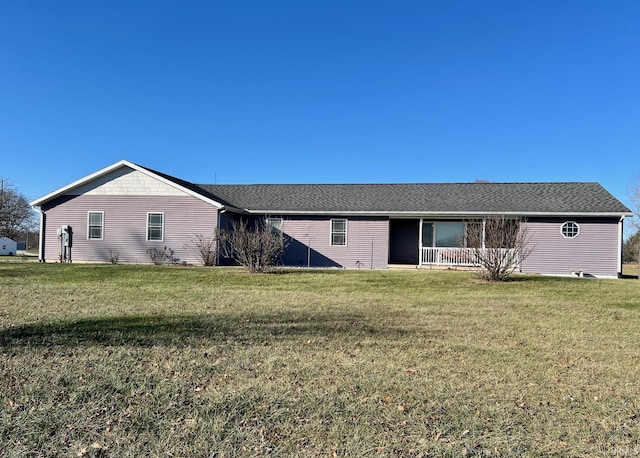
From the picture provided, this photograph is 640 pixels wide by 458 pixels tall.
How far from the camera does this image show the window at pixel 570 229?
17984mm

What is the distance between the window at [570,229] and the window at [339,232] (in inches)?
336

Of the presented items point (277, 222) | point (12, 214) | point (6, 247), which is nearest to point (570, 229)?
point (277, 222)

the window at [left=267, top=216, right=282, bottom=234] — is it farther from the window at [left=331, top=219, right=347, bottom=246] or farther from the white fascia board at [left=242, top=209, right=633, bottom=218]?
the window at [left=331, top=219, right=347, bottom=246]

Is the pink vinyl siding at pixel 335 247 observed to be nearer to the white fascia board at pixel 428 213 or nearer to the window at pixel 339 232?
the window at pixel 339 232

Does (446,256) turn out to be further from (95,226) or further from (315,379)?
(315,379)

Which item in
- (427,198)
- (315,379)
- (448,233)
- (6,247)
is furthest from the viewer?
(6,247)

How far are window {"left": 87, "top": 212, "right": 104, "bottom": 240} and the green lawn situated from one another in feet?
37.1

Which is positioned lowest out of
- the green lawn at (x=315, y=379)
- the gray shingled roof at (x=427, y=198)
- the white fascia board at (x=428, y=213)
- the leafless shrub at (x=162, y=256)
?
the green lawn at (x=315, y=379)

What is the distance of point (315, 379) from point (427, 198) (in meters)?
17.1

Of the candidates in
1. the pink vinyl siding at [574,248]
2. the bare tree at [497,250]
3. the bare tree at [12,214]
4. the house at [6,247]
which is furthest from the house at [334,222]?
the bare tree at [12,214]

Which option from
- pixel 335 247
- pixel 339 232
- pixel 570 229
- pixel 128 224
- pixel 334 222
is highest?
pixel 334 222

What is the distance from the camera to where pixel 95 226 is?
64.4ft

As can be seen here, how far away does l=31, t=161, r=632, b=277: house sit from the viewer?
1805 cm

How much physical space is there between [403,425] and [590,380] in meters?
2.31
